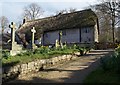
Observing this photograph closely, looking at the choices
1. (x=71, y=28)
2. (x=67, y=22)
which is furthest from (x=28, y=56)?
(x=67, y=22)

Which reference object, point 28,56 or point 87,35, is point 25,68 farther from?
point 87,35

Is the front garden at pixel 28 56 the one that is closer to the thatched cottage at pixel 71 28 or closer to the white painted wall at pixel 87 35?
the white painted wall at pixel 87 35

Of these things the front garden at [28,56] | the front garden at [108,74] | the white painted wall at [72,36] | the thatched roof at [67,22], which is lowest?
the front garden at [108,74]

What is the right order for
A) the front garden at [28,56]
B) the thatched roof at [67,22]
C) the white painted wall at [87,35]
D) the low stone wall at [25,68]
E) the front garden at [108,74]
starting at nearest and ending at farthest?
1. the front garden at [108,74]
2. the low stone wall at [25,68]
3. the front garden at [28,56]
4. the white painted wall at [87,35]
5. the thatched roof at [67,22]

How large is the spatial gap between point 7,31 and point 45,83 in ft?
195

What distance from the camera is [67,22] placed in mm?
48594

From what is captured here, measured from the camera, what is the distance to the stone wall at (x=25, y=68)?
10975 mm

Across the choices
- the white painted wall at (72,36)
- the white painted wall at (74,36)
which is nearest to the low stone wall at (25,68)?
the white painted wall at (74,36)

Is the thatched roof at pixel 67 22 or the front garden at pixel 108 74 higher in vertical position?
the thatched roof at pixel 67 22

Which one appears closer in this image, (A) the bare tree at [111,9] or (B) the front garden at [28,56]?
(B) the front garden at [28,56]

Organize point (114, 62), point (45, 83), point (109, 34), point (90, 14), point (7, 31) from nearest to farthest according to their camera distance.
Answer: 1. point (45, 83)
2. point (114, 62)
3. point (90, 14)
4. point (109, 34)
5. point (7, 31)

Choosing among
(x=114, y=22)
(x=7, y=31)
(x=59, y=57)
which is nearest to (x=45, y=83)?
(x=59, y=57)

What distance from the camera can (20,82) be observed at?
10.9 m

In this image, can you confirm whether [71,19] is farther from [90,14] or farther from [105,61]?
[105,61]
